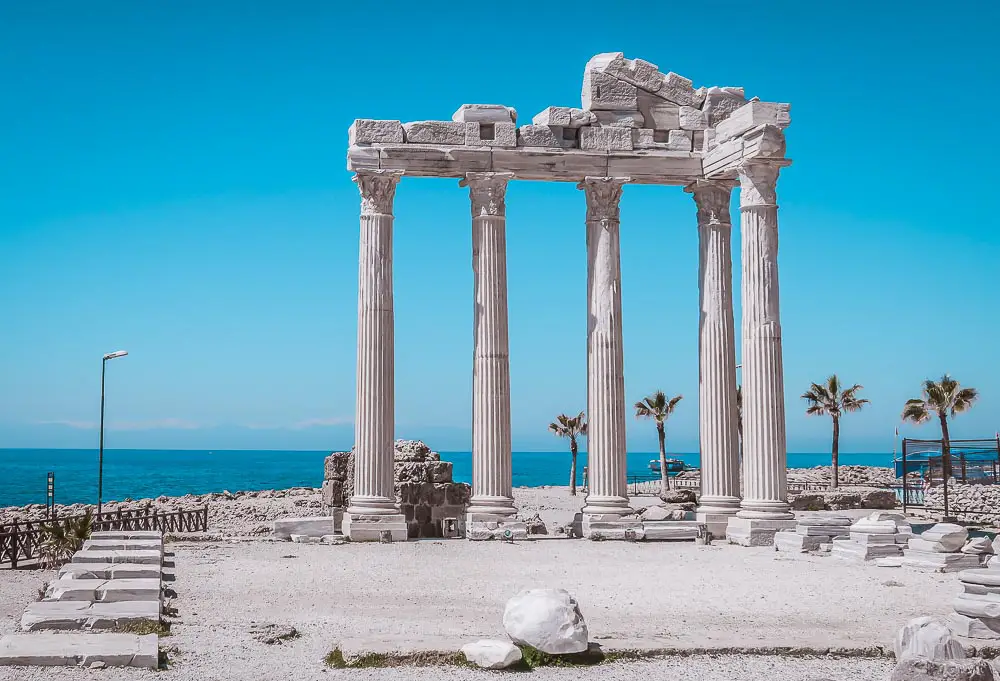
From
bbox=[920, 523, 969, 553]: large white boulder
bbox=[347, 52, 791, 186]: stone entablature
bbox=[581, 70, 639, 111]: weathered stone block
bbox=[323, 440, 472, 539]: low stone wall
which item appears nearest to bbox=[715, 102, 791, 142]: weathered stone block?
bbox=[347, 52, 791, 186]: stone entablature

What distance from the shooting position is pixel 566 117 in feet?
98.3

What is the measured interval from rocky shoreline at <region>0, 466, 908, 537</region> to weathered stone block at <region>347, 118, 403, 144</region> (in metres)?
10.8

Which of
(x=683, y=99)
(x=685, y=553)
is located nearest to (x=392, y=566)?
(x=685, y=553)

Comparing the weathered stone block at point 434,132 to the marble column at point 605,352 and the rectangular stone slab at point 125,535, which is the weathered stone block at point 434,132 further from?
the rectangular stone slab at point 125,535

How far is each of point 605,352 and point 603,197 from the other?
401 centimetres

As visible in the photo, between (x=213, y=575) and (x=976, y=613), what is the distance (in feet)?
41.8

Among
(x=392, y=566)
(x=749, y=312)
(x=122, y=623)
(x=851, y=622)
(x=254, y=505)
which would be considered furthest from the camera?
(x=254, y=505)

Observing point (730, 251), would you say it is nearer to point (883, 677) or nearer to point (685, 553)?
point (685, 553)

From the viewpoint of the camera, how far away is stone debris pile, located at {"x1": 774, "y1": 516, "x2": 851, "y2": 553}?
26.0 metres

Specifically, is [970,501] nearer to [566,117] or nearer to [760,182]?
[760,182]

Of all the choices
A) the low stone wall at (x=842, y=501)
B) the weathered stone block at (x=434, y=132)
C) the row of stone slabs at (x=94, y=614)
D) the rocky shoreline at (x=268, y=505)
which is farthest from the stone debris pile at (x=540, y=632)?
the low stone wall at (x=842, y=501)

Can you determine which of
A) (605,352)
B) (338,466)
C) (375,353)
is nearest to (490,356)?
(375,353)

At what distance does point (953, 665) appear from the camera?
11.4 m

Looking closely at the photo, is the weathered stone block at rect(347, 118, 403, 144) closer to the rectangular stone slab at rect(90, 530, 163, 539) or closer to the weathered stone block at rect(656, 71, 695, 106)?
the weathered stone block at rect(656, 71, 695, 106)
